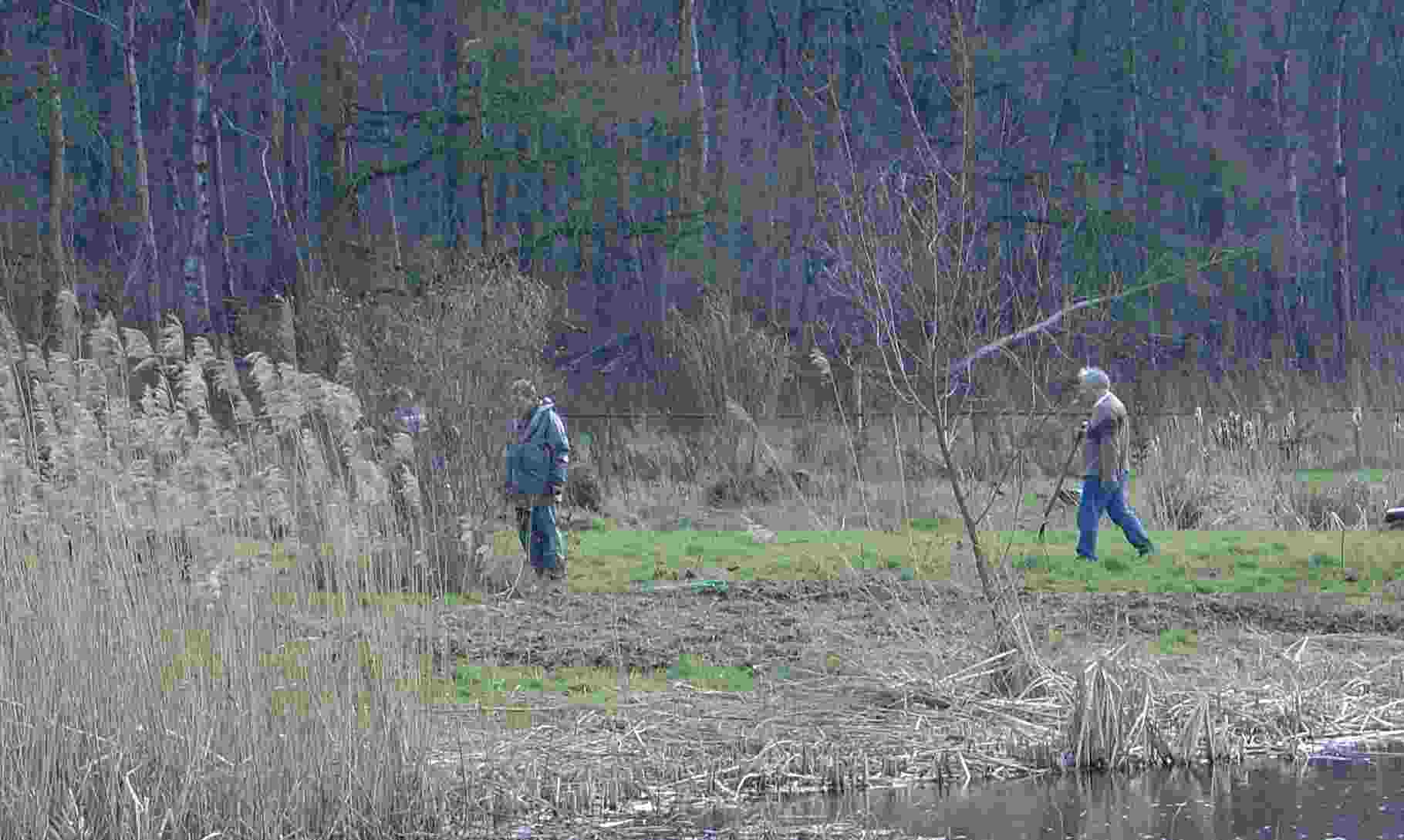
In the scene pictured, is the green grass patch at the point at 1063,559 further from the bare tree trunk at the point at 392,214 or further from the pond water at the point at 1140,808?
the bare tree trunk at the point at 392,214

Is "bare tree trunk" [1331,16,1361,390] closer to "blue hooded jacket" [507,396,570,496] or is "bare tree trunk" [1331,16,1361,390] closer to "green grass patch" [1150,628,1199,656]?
"blue hooded jacket" [507,396,570,496]

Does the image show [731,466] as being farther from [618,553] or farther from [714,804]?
[714,804]

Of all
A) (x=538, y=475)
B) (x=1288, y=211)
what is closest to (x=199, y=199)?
(x=538, y=475)

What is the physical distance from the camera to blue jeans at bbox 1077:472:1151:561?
1475cm

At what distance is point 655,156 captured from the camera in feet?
112

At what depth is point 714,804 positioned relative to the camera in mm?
7977

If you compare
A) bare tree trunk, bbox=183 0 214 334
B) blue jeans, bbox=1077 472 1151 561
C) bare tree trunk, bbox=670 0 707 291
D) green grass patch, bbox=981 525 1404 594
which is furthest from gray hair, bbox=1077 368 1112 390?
bare tree trunk, bbox=670 0 707 291

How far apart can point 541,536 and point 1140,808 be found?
6.94m

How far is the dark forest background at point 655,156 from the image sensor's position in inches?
1144

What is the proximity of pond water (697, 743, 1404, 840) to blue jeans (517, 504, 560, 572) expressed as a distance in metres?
6.13

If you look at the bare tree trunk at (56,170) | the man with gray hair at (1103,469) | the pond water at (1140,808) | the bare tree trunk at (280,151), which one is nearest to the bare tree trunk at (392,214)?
the bare tree trunk at (280,151)

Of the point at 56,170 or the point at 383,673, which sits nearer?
the point at 383,673

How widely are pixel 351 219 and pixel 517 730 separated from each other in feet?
77.7

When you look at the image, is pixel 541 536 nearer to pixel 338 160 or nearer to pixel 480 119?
pixel 480 119
